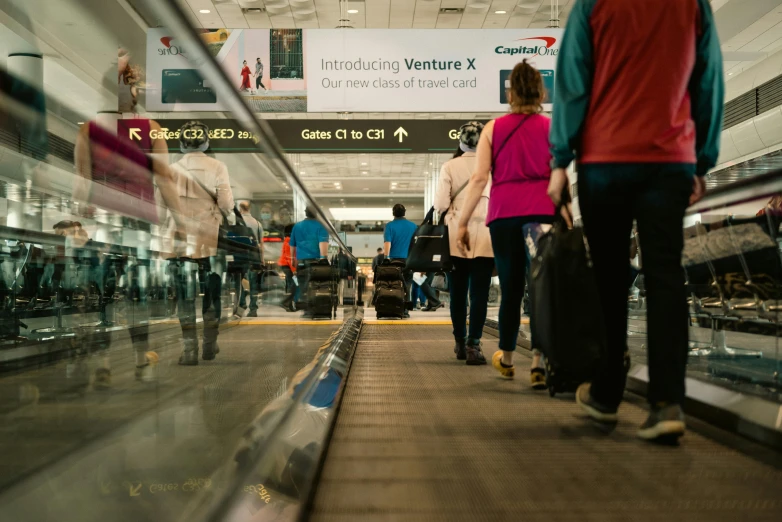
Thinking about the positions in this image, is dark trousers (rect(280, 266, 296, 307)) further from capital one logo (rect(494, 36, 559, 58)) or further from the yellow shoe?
capital one logo (rect(494, 36, 559, 58))

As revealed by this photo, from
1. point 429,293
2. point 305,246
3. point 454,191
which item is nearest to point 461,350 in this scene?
point 454,191

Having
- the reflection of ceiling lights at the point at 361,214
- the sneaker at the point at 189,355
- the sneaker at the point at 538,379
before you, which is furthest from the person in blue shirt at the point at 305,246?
the reflection of ceiling lights at the point at 361,214

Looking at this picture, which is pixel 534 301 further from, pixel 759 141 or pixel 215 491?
pixel 759 141

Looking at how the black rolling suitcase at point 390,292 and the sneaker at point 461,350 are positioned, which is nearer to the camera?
the sneaker at point 461,350

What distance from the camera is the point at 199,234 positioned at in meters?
2.59

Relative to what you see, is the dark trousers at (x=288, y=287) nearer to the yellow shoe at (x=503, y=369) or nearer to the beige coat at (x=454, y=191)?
the beige coat at (x=454, y=191)

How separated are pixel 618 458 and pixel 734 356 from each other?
2.54 metres

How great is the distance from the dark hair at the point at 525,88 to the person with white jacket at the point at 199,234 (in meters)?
1.78

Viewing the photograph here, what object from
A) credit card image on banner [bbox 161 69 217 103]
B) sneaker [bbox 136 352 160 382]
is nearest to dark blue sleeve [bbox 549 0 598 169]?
credit card image on banner [bbox 161 69 217 103]

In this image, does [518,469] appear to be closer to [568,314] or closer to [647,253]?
[568,314]

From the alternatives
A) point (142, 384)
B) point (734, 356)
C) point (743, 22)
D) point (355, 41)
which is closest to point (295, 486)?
point (142, 384)

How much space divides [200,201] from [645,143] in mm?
1586

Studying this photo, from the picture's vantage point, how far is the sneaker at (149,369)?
6.87ft

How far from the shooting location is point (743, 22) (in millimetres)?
10125
